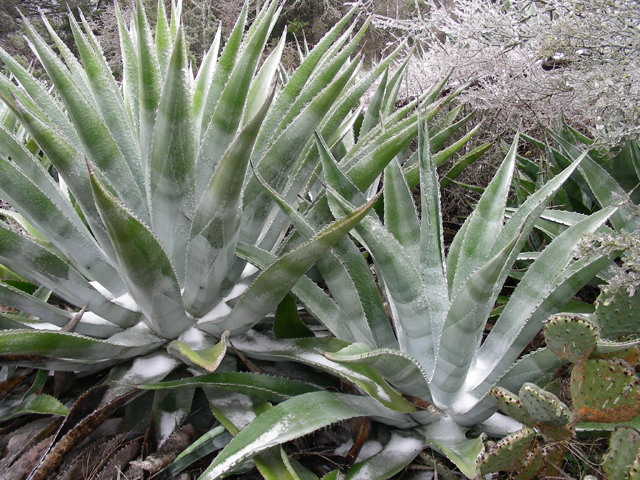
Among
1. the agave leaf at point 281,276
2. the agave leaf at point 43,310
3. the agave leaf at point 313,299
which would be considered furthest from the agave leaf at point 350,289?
the agave leaf at point 43,310

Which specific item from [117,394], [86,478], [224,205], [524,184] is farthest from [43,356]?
[524,184]

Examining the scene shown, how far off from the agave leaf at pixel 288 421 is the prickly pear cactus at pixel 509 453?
28 centimetres

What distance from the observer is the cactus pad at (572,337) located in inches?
29.6

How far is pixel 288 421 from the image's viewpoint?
2.79 feet

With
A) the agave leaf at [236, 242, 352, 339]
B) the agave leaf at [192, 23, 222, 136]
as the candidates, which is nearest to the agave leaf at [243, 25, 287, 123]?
the agave leaf at [192, 23, 222, 136]

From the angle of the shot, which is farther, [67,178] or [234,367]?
[234,367]

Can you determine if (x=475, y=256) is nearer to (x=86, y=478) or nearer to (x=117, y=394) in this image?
(x=117, y=394)

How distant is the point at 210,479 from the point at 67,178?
2.39 ft

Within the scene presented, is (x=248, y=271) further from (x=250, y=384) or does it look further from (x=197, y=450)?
(x=197, y=450)

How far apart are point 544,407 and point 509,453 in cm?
10

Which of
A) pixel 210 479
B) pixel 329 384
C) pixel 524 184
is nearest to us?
pixel 210 479

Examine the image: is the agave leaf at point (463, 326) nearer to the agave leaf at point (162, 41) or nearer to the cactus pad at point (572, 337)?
the cactus pad at point (572, 337)

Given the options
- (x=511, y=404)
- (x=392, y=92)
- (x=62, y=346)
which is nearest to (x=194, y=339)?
(x=62, y=346)

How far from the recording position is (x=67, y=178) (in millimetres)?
973
